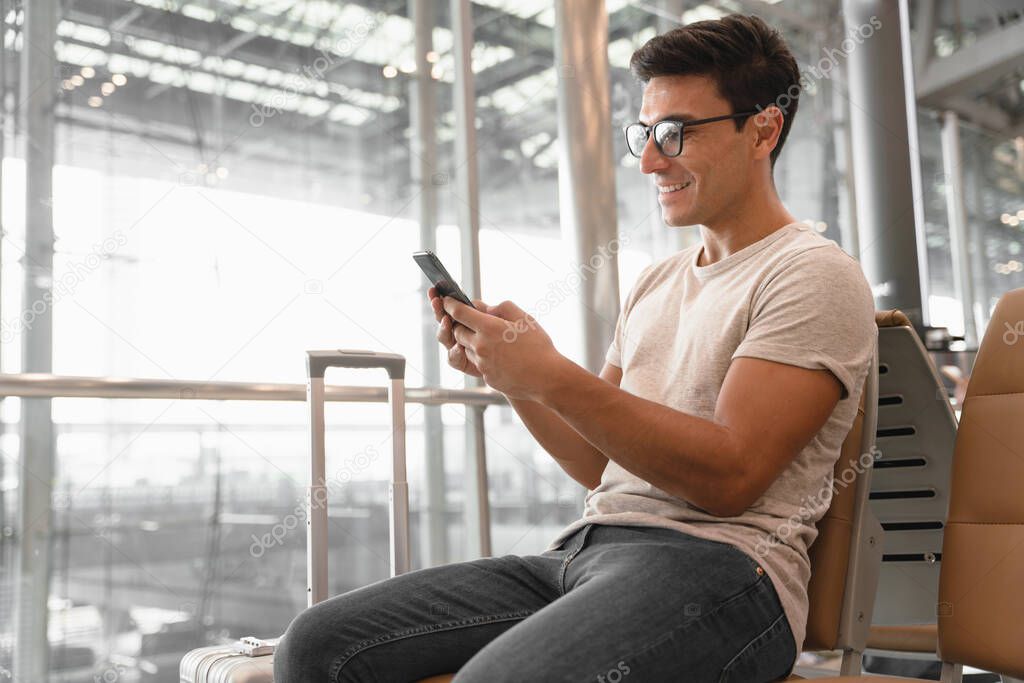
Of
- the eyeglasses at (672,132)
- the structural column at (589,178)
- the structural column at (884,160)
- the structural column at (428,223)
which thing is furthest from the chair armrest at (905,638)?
the structural column at (884,160)

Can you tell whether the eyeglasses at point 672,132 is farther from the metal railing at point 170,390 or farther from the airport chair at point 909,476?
the metal railing at point 170,390

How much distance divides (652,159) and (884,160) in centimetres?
269

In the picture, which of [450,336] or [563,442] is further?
[563,442]

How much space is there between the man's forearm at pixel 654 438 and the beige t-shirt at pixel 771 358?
7 cm

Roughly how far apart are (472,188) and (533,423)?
165cm

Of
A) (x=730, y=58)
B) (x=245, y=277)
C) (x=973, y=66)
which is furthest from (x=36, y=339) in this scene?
(x=973, y=66)

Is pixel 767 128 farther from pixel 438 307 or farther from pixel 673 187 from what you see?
pixel 438 307

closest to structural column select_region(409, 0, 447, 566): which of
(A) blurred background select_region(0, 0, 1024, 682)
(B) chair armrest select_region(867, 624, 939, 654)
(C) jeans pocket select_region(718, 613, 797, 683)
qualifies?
(A) blurred background select_region(0, 0, 1024, 682)

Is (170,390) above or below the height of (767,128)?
below

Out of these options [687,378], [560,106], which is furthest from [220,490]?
[687,378]

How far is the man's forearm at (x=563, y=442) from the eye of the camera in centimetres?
133

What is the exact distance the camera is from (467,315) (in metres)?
1.14

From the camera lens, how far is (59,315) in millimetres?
2287

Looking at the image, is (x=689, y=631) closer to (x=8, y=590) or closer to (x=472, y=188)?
(x=8, y=590)
